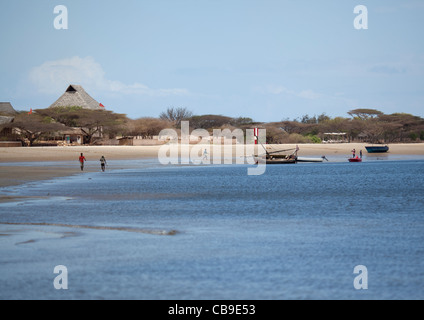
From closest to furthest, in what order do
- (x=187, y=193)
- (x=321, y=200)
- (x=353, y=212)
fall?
(x=353, y=212), (x=321, y=200), (x=187, y=193)

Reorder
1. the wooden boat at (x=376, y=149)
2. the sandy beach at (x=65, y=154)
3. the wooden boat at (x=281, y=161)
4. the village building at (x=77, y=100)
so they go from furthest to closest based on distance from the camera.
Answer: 1. the village building at (x=77, y=100)
2. the wooden boat at (x=376, y=149)
3. the wooden boat at (x=281, y=161)
4. the sandy beach at (x=65, y=154)

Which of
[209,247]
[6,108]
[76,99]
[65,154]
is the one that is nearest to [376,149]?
[65,154]

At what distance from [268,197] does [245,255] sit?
14.9 meters

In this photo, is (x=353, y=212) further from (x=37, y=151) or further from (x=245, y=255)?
(x=37, y=151)

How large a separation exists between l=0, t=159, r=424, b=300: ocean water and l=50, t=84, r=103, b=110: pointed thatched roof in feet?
311

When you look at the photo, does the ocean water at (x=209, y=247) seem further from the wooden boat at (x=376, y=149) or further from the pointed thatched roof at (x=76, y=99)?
the pointed thatched roof at (x=76, y=99)

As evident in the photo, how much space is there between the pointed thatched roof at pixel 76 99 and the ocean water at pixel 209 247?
3731 inches

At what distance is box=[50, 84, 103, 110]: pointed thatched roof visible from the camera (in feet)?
385

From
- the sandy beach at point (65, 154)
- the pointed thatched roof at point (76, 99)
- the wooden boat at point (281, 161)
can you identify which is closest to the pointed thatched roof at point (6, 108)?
the pointed thatched roof at point (76, 99)

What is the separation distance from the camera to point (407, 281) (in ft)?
34.4

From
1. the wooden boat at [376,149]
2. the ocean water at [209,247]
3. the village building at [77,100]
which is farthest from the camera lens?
the village building at [77,100]

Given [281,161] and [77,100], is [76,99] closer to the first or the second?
[77,100]

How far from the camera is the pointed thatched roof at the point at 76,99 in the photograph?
11746cm
